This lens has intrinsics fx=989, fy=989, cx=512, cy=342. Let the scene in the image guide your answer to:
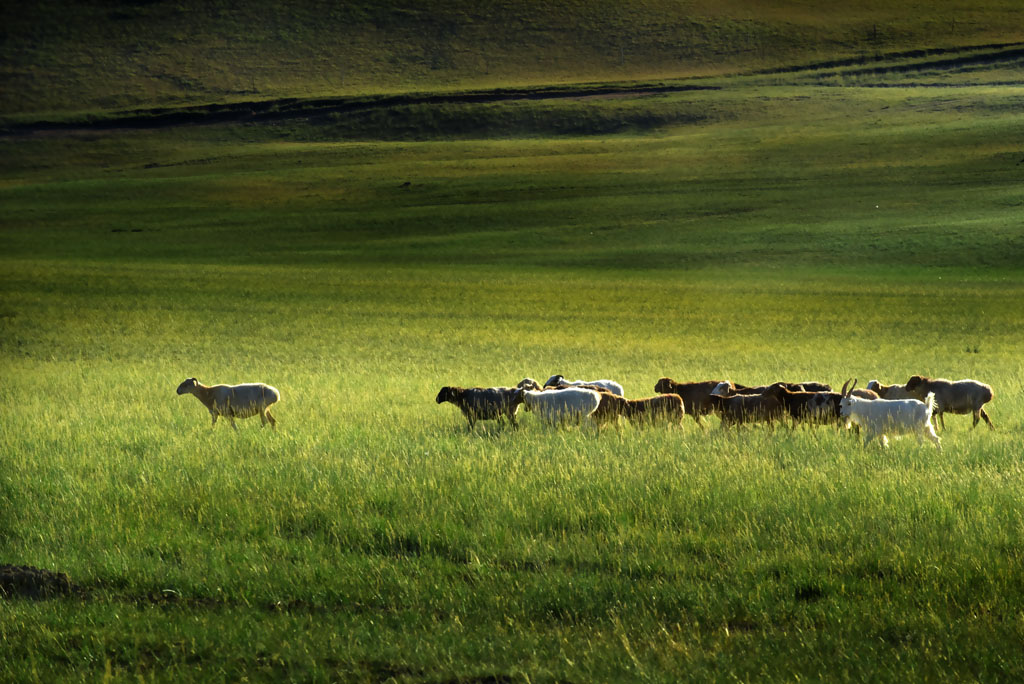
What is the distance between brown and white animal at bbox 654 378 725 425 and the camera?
51.3 ft

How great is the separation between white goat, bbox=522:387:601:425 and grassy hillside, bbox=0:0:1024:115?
451ft

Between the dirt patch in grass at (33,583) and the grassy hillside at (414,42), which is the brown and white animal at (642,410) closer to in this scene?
the dirt patch in grass at (33,583)

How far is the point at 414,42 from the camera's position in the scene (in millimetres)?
168625

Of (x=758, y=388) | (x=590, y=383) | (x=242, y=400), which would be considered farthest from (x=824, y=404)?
(x=242, y=400)

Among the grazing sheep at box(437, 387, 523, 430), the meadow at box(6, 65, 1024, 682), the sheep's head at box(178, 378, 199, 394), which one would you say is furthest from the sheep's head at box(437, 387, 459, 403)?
the sheep's head at box(178, 378, 199, 394)

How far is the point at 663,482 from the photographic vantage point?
10.3 m

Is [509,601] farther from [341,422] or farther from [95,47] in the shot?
[95,47]

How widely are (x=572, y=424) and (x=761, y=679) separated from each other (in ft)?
26.3

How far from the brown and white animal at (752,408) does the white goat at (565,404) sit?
76.4 inches

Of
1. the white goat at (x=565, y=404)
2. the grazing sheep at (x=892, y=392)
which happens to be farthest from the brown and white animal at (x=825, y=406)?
the white goat at (x=565, y=404)

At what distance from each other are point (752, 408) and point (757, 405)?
85 mm

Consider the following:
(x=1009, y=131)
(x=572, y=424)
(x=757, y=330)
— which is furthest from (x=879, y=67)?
(x=572, y=424)

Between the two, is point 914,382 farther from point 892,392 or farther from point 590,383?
point 590,383

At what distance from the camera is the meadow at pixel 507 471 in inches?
265
